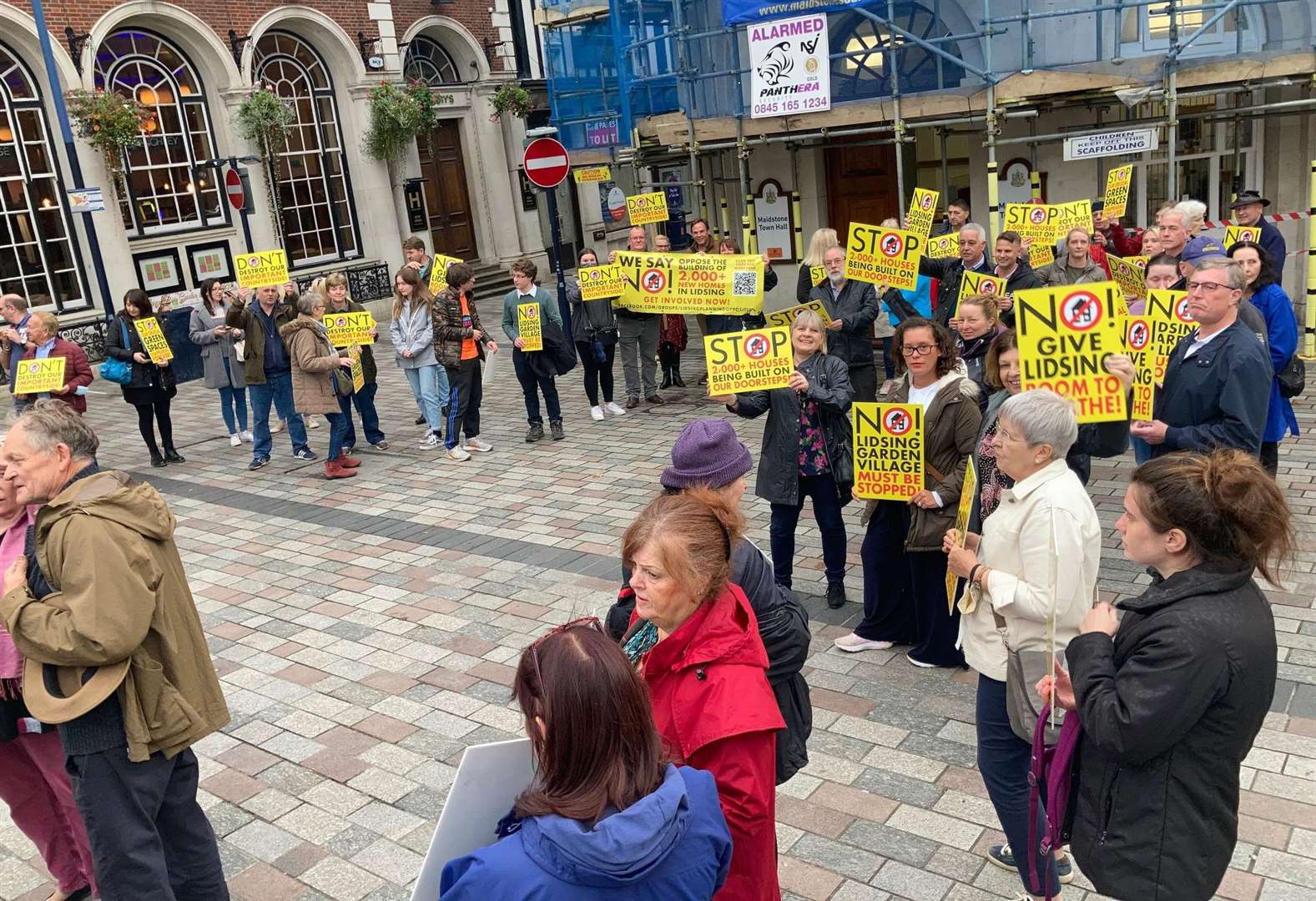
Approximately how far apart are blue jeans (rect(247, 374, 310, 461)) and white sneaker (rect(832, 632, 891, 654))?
674 centimetres

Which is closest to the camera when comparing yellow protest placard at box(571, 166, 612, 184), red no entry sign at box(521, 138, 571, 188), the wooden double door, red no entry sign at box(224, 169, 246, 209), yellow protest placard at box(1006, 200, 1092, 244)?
yellow protest placard at box(1006, 200, 1092, 244)

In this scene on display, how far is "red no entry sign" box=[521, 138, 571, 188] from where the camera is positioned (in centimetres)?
1130

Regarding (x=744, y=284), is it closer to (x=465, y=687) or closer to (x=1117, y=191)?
(x=1117, y=191)

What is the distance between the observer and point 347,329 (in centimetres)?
1037

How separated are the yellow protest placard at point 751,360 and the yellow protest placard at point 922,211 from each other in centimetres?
469

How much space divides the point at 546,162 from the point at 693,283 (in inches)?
93.1

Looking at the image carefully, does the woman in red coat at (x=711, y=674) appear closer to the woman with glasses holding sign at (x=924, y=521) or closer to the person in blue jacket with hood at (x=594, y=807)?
the person in blue jacket with hood at (x=594, y=807)

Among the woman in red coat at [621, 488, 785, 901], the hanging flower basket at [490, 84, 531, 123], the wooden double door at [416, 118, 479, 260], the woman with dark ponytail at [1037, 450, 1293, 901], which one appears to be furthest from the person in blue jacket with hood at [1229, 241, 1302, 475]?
the hanging flower basket at [490, 84, 531, 123]

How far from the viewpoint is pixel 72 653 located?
120 inches

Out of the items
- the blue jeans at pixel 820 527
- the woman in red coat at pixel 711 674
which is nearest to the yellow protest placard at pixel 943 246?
the blue jeans at pixel 820 527

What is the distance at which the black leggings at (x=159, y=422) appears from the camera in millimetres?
10891

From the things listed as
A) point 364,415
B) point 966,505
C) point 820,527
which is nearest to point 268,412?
point 364,415

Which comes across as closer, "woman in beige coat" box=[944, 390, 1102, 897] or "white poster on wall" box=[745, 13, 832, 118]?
"woman in beige coat" box=[944, 390, 1102, 897]

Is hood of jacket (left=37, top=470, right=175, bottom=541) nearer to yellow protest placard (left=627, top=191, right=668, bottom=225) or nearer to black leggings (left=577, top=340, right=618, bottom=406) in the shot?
black leggings (left=577, top=340, right=618, bottom=406)
